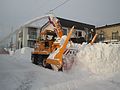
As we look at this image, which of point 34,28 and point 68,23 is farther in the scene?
point 34,28

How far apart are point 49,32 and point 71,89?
28.1 feet

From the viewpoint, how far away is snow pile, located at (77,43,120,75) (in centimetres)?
979

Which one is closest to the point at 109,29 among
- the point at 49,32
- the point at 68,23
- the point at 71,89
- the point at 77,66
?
the point at 68,23

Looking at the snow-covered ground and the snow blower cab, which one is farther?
the snow blower cab

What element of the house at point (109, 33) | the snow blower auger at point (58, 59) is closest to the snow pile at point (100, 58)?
the snow blower auger at point (58, 59)

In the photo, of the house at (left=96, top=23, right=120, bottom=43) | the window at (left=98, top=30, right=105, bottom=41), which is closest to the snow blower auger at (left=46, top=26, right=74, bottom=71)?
the house at (left=96, top=23, right=120, bottom=43)

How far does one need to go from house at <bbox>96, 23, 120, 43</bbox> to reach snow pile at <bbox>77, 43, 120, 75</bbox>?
18.1 m

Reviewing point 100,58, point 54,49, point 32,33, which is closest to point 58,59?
point 54,49

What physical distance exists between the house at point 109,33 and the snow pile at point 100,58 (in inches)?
713

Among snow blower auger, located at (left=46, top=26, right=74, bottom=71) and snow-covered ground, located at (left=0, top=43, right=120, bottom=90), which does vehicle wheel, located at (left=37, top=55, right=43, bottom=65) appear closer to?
snow blower auger, located at (left=46, top=26, right=74, bottom=71)

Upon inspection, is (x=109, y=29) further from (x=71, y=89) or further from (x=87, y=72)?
(x=71, y=89)

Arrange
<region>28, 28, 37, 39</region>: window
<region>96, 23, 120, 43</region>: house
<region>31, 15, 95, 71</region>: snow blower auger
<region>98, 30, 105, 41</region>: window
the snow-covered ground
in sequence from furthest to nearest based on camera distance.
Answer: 1. <region>28, 28, 37, 39</region>: window
2. <region>98, 30, 105, 41</region>: window
3. <region>96, 23, 120, 43</region>: house
4. <region>31, 15, 95, 71</region>: snow blower auger
5. the snow-covered ground

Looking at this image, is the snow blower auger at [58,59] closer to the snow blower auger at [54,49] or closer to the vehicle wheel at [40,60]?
the snow blower auger at [54,49]

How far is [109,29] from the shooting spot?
30.6 metres
